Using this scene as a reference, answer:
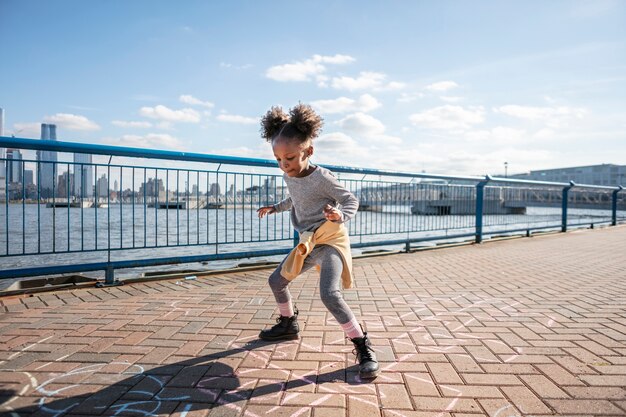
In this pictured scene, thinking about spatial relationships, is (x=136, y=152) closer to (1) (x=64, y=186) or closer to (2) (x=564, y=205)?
(1) (x=64, y=186)

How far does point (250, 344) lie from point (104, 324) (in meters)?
1.27

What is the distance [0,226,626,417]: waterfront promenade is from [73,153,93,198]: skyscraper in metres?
1.29

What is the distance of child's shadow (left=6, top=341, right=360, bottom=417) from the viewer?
5.99 ft

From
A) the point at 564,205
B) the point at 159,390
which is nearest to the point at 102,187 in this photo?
the point at 159,390

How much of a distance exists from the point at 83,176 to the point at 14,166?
2.09 ft

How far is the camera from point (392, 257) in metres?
6.70

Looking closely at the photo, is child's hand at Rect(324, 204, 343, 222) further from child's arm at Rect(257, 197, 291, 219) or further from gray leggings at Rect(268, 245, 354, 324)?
child's arm at Rect(257, 197, 291, 219)

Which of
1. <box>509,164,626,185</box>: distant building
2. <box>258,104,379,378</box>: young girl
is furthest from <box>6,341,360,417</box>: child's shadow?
<box>509,164,626,185</box>: distant building

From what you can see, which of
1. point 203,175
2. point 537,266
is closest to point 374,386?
point 203,175

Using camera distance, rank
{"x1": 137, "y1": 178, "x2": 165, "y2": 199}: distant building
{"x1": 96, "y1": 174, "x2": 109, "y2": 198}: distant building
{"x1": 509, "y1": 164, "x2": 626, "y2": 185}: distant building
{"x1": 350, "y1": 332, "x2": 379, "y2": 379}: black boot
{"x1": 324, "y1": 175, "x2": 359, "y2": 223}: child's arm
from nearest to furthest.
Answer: {"x1": 350, "y1": 332, "x2": 379, "y2": 379}: black boot
{"x1": 324, "y1": 175, "x2": 359, "y2": 223}: child's arm
{"x1": 96, "y1": 174, "x2": 109, "y2": 198}: distant building
{"x1": 137, "y1": 178, "x2": 165, "y2": 199}: distant building
{"x1": 509, "y1": 164, "x2": 626, "y2": 185}: distant building

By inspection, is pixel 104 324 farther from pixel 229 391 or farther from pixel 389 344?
pixel 389 344

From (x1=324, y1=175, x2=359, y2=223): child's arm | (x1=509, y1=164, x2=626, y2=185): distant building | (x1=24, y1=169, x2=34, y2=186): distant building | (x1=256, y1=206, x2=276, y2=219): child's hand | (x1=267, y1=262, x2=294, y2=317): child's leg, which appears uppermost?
(x1=509, y1=164, x2=626, y2=185): distant building

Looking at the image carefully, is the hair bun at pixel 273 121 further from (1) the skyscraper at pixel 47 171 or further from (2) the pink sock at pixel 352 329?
(1) the skyscraper at pixel 47 171

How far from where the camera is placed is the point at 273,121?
8.48 feet
